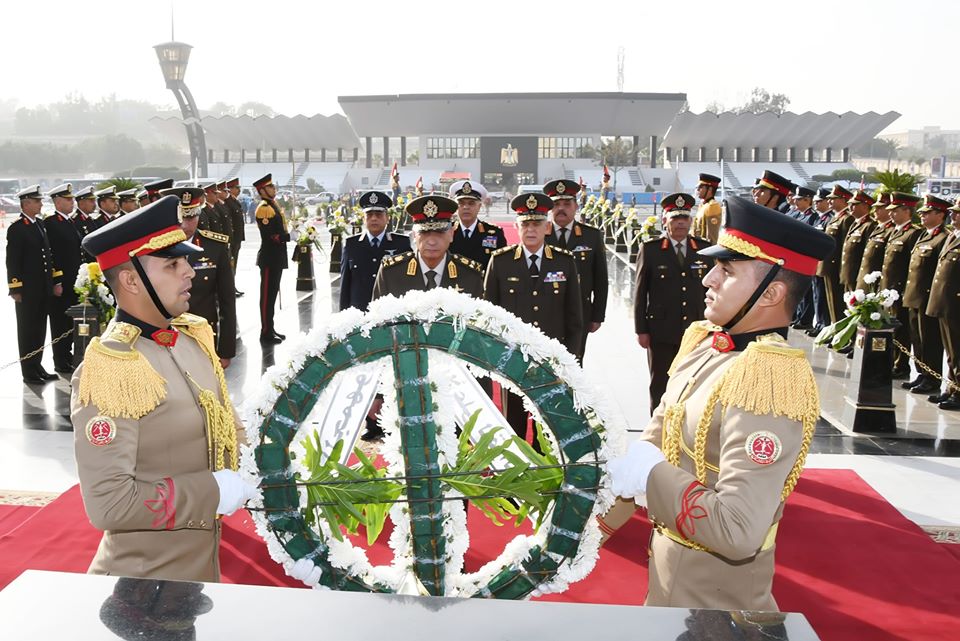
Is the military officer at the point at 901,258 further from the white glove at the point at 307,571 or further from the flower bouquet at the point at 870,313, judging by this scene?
the white glove at the point at 307,571

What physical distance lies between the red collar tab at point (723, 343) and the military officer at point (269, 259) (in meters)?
7.87

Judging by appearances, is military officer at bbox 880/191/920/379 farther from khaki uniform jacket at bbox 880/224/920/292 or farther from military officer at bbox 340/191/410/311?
military officer at bbox 340/191/410/311

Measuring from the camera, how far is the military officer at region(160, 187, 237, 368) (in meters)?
6.80

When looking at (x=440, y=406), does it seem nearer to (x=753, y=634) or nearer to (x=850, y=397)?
(x=753, y=634)

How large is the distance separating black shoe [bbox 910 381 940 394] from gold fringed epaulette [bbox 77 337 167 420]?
7290mm

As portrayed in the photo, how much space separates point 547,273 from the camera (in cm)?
542

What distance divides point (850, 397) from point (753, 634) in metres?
5.69

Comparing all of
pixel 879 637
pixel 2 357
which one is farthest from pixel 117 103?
pixel 879 637

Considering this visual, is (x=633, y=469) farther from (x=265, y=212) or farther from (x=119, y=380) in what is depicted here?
(x=265, y=212)

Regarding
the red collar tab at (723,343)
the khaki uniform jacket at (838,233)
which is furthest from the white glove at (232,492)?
the khaki uniform jacket at (838,233)

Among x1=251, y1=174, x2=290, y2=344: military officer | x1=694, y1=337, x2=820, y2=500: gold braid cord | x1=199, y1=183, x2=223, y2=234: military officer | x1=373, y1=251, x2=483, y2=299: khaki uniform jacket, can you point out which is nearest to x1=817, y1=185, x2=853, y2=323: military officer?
x1=373, y1=251, x2=483, y2=299: khaki uniform jacket

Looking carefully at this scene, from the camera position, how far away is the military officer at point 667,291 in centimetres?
579

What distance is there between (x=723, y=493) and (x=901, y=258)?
760cm

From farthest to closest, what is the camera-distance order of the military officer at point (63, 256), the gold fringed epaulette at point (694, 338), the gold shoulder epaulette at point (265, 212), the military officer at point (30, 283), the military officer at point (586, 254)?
the gold shoulder epaulette at point (265, 212) < the military officer at point (63, 256) < the military officer at point (30, 283) < the military officer at point (586, 254) < the gold fringed epaulette at point (694, 338)
